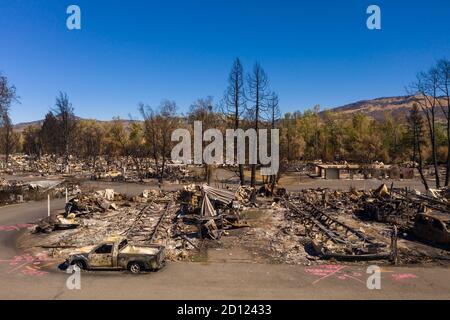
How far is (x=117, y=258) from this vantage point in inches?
584

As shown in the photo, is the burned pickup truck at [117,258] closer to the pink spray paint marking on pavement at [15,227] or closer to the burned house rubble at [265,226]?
the burned house rubble at [265,226]

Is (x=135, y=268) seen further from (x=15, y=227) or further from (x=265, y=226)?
(x=15, y=227)

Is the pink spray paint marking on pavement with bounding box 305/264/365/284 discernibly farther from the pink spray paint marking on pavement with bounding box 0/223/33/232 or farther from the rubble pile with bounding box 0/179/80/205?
the rubble pile with bounding box 0/179/80/205

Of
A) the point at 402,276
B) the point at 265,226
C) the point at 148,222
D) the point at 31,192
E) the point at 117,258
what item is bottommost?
the point at 402,276

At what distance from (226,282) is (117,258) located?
451 cm

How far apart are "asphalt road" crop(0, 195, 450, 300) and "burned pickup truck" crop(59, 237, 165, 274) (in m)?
0.35

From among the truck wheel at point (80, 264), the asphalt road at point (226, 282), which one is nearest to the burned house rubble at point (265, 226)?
the asphalt road at point (226, 282)

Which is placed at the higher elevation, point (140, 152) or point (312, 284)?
point (140, 152)

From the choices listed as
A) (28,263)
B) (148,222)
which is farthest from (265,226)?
(28,263)

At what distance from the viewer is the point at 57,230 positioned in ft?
74.0

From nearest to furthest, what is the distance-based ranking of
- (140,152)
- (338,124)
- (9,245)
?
(9,245) < (140,152) < (338,124)
